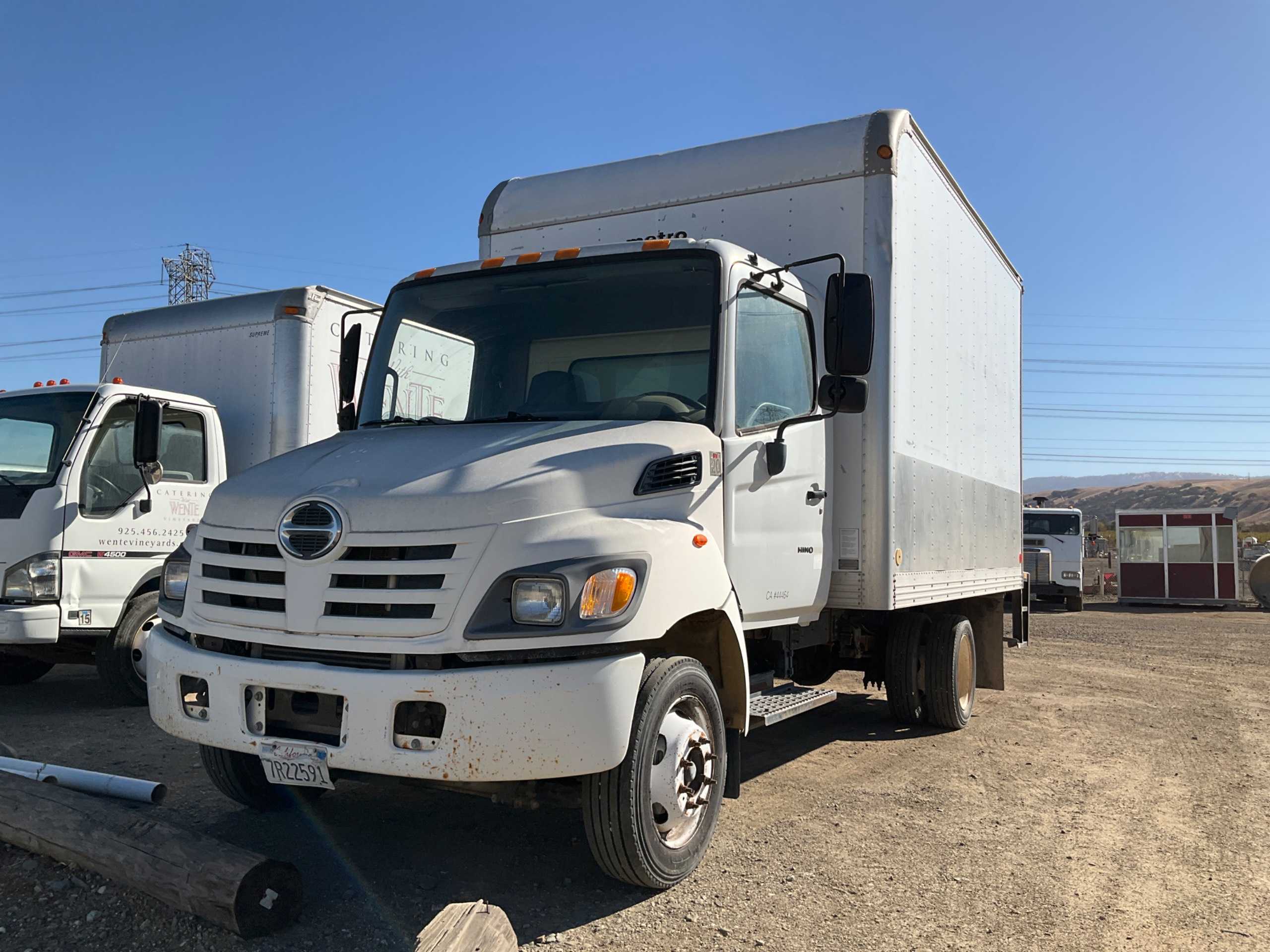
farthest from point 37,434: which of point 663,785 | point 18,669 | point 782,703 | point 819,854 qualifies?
point 819,854

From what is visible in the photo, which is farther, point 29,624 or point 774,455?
point 29,624

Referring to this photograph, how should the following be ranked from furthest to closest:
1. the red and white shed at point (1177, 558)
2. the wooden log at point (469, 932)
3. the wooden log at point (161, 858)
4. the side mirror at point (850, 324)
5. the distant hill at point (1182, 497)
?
the distant hill at point (1182, 497), the red and white shed at point (1177, 558), the side mirror at point (850, 324), the wooden log at point (161, 858), the wooden log at point (469, 932)

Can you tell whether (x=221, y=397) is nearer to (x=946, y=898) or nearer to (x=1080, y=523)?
(x=946, y=898)

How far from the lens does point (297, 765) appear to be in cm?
375

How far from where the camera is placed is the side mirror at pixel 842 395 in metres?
4.85

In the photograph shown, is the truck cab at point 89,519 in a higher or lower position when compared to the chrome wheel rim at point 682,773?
higher

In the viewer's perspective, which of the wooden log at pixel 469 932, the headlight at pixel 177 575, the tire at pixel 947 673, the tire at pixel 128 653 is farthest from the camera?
the tire at pixel 947 673

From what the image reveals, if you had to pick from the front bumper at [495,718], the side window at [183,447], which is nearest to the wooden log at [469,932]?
the front bumper at [495,718]

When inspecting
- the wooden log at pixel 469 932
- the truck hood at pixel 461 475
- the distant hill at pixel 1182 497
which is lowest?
the wooden log at pixel 469 932

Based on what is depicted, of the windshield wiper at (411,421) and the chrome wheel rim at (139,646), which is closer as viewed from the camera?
the windshield wiper at (411,421)

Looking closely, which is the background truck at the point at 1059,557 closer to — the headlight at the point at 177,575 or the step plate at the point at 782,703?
the step plate at the point at 782,703

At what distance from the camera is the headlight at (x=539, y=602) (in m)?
3.61

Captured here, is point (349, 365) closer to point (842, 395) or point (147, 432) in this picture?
point (147, 432)

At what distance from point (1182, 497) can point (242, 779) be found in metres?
115
